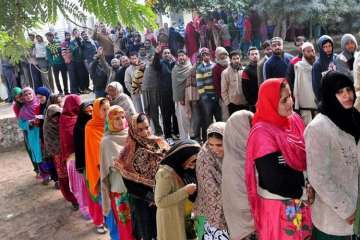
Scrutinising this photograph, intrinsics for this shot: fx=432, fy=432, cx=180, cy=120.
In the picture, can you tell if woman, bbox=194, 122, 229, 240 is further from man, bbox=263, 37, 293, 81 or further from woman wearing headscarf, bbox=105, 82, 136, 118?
man, bbox=263, 37, 293, 81

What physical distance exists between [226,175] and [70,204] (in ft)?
12.2

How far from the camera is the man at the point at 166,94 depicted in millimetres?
7828

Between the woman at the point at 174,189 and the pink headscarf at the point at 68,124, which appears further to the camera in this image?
the pink headscarf at the point at 68,124

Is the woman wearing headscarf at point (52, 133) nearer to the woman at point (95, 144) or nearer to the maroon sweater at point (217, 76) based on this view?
the woman at point (95, 144)

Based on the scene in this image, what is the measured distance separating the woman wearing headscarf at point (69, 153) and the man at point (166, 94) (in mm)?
2645

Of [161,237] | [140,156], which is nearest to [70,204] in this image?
[140,156]

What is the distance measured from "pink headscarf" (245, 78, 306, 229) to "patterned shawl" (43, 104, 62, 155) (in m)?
3.47

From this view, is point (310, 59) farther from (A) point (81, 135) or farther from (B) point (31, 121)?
(B) point (31, 121)

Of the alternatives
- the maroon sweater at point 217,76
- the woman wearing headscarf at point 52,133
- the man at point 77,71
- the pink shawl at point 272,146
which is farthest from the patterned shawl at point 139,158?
the man at point 77,71

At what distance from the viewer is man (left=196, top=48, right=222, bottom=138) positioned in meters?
6.98

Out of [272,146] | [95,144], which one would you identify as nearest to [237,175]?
[272,146]

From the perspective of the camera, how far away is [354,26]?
12.4 m

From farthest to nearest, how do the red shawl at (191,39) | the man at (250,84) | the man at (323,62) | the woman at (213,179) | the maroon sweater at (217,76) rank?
1. the red shawl at (191,39)
2. the maroon sweater at (217,76)
3. the man at (250,84)
4. the man at (323,62)
5. the woman at (213,179)

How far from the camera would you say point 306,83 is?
595 centimetres
